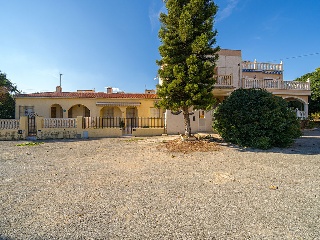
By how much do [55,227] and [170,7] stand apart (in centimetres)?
1144

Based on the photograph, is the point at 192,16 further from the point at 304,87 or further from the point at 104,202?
the point at 304,87

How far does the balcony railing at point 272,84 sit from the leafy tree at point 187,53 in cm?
844

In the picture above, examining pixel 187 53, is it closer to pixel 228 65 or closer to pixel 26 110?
pixel 228 65

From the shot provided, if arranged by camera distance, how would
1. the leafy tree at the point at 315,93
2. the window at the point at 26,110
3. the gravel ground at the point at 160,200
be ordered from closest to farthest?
the gravel ground at the point at 160,200 < the window at the point at 26,110 < the leafy tree at the point at 315,93

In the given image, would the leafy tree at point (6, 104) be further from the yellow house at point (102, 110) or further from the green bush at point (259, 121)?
the green bush at point (259, 121)

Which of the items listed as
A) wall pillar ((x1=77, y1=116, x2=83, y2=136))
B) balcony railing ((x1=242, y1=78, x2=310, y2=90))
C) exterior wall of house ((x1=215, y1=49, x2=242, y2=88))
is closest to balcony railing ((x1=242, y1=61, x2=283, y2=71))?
balcony railing ((x1=242, y1=78, x2=310, y2=90))

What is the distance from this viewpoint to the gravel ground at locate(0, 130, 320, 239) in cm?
274

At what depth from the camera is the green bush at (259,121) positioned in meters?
9.28

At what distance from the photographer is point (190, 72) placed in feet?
32.1

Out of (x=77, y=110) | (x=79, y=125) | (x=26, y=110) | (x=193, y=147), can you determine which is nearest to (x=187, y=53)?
(x=193, y=147)

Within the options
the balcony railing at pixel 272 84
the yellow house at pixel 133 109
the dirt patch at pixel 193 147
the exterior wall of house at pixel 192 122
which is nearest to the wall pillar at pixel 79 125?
the yellow house at pixel 133 109

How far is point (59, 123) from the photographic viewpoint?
13.5 m

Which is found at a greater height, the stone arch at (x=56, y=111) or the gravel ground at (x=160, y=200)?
the stone arch at (x=56, y=111)

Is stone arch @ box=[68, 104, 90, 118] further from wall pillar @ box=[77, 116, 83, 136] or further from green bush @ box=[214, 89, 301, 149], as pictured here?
green bush @ box=[214, 89, 301, 149]
